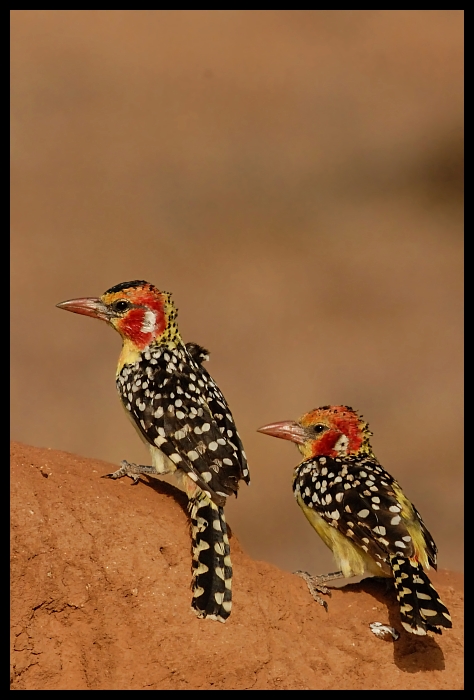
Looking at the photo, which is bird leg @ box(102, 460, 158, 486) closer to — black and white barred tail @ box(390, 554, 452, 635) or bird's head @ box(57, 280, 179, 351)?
bird's head @ box(57, 280, 179, 351)

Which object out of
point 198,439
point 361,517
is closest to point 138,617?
point 198,439

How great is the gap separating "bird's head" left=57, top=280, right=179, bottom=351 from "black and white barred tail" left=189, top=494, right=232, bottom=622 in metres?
1.52

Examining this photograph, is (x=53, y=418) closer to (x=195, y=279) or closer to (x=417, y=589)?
(x=195, y=279)

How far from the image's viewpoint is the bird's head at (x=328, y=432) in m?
7.22

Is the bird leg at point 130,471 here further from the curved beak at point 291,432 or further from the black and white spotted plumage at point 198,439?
the curved beak at point 291,432

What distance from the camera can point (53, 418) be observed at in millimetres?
17734

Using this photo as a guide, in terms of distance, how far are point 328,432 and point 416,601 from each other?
1.63m

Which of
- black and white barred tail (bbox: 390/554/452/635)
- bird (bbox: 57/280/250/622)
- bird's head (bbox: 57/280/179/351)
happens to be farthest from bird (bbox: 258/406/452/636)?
bird's head (bbox: 57/280/179/351)

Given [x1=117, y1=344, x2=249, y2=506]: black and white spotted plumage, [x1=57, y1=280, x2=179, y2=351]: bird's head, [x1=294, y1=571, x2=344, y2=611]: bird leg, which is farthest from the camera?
[x1=57, y1=280, x2=179, y2=351]: bird's head

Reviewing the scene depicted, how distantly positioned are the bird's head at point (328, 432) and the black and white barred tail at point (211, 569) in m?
1.41

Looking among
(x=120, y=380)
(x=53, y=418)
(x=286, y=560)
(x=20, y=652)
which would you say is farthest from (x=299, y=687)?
(x=53, y=418)

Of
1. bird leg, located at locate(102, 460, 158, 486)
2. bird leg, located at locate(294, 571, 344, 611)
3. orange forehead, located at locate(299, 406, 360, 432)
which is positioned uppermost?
orange forehead, located at locate(299, 406, 360, 432)

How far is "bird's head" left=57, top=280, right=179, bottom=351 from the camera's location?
700 centimetres

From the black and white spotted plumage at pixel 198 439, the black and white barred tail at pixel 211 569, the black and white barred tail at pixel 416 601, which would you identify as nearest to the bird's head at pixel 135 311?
the black and white spotted plumage at pixel 198 439
